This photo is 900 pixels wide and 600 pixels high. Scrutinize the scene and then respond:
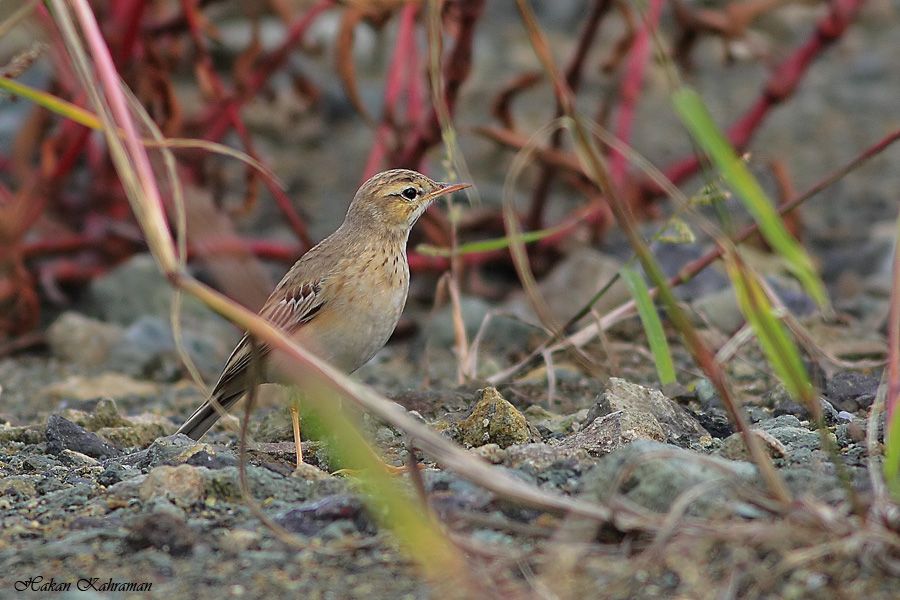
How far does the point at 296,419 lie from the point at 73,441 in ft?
2.71

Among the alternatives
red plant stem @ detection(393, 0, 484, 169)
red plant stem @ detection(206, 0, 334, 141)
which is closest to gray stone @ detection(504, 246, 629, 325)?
red plant stem @ detection(393, 0, 484, 169)

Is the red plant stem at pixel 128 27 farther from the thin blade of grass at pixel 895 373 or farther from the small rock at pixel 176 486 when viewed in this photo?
the thin blade of grass at pixel 895 373

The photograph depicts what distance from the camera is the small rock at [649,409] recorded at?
4.61 meters

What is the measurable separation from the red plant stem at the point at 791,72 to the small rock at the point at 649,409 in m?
3.21

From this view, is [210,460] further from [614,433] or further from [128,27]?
[128,27]

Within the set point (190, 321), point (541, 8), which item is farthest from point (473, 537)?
point (541, 8)

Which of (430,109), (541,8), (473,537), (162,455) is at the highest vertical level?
(541,8)

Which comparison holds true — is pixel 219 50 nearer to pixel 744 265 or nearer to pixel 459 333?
pixel 459 333

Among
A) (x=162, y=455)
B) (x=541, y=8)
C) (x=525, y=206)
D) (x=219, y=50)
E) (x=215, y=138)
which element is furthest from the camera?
(x=541, y=8)

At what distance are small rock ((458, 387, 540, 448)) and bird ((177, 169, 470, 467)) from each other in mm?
731

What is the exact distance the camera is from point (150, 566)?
11.7ft

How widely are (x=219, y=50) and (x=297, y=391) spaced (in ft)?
24.4

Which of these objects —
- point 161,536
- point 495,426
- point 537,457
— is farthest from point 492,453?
point 161,536

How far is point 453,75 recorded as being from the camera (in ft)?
22.8
